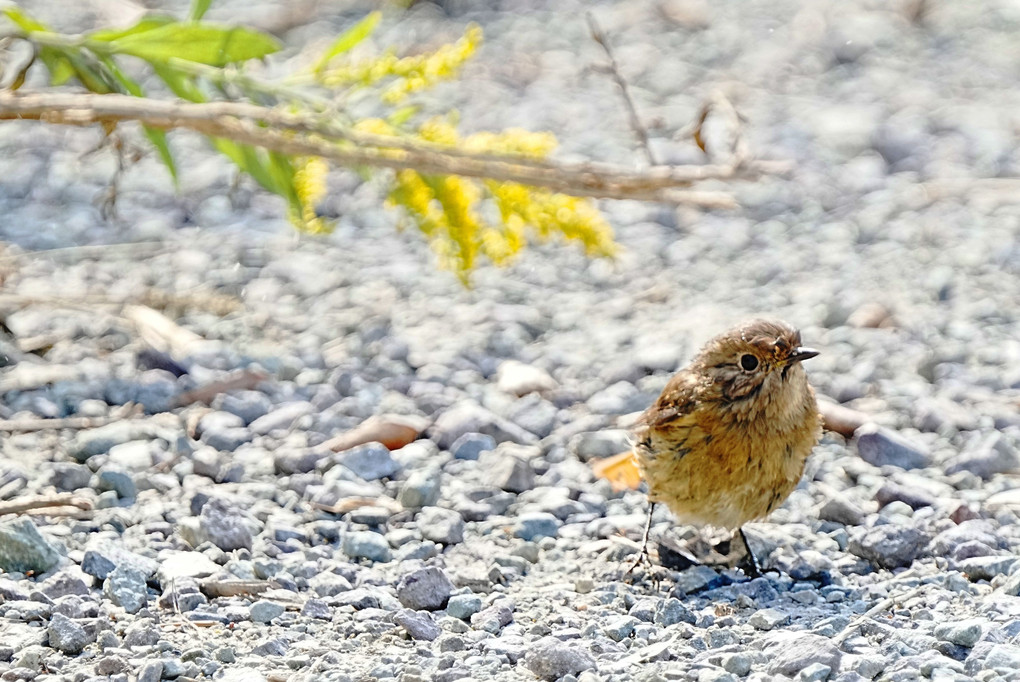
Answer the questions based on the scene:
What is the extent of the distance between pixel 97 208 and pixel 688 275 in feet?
10.8

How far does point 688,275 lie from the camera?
739 cm

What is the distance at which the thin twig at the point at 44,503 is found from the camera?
4238mm

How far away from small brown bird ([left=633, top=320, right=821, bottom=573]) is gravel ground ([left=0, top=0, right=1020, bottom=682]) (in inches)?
9.0

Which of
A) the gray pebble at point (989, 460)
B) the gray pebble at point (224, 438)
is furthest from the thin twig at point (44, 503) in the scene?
the gray pebble at point (989, 460)

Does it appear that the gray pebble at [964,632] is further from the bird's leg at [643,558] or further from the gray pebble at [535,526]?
the gray pebble at [535,526]

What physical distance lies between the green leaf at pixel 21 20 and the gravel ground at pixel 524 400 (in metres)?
0.92

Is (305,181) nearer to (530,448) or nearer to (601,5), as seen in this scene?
(530,448)

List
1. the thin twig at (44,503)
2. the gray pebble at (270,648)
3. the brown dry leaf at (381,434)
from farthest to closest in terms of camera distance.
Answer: the brown dry leaf at (381,434)
the thin twig at (44,503)
the gray pebble at (270,648)

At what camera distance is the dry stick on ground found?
180 inches

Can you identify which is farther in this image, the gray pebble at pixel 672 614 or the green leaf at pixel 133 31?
the green leaf at pixel 133 31

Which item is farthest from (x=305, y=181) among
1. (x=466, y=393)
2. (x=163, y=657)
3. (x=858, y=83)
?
(x=858, y=83)

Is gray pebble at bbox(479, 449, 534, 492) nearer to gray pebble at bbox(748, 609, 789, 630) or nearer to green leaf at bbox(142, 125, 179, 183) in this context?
gray pebble at bbox(748, 609, 789, 630)

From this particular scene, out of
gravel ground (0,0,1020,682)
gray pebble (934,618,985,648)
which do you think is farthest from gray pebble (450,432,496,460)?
gray pebble (934,618,985,648)

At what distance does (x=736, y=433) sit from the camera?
4516 millimetres
